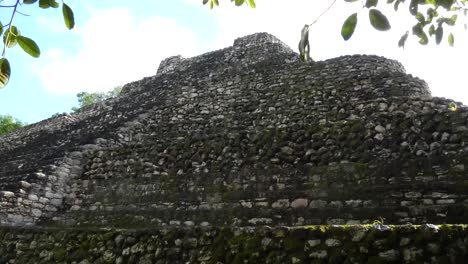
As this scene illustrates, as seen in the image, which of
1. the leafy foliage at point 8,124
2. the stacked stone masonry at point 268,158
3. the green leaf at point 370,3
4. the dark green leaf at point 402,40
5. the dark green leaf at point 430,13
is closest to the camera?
the green leaf at point 370,3

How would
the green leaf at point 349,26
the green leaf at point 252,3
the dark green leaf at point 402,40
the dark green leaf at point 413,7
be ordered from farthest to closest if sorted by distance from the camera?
the green leaf at point 252,3
the dark green leaf at point 402,40
the dark green leaf at point 413,7
the green leaf at point 349,26

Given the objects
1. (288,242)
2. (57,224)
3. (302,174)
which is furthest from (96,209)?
(288,242)

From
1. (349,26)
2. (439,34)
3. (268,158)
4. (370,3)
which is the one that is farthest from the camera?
(268,158)

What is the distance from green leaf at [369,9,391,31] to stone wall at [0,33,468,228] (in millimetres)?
3844

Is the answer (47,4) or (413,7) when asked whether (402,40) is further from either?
A: (47,4)

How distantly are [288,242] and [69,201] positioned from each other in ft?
24.7

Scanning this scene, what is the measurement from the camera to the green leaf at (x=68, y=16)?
2.51 metres

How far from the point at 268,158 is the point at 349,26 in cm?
498

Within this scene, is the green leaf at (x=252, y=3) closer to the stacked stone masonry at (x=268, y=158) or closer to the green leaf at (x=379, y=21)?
the green leaf at (x=379, y=21)

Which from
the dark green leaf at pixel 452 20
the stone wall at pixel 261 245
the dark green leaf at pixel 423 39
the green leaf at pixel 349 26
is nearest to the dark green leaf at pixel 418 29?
the dark green leaf at pixel 423 39

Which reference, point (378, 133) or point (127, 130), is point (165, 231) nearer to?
point (378, 133)

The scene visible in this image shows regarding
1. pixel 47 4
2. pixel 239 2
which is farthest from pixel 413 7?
pixel 47 4

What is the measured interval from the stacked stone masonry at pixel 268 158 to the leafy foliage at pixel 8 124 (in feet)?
80.0

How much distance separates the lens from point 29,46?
2480mm
